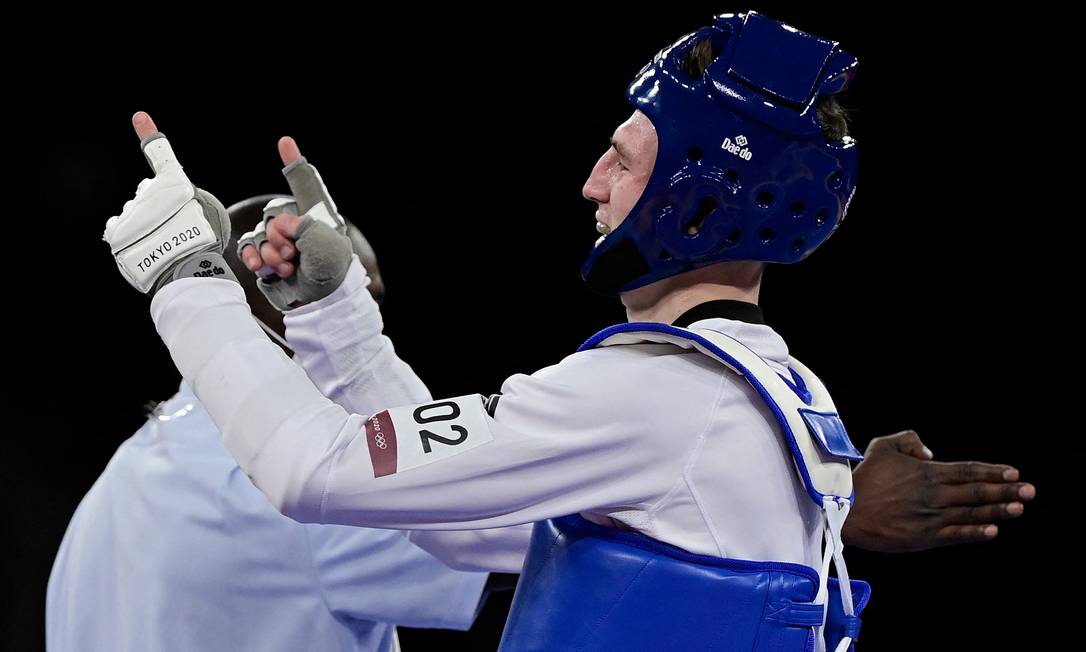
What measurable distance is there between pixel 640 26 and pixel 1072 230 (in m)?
1.53

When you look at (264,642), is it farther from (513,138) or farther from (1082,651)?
(1082,651)

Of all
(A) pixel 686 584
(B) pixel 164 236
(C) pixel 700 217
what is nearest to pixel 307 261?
(B) pixel 164 236

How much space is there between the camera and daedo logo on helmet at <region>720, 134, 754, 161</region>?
1.61m

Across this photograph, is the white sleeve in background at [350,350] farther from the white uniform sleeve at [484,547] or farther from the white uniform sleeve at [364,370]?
the white uniform sleeve at [484,547]

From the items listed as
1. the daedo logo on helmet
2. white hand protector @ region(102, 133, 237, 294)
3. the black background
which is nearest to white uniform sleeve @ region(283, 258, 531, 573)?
white hand protector @ region(102, 133, 237, 294)

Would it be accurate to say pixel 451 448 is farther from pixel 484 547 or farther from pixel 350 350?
pixel 350 350

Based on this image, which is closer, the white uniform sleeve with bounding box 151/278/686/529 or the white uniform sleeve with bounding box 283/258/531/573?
the white uniform sleeve with bounding box 151/278/686/529

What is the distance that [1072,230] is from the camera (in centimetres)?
349

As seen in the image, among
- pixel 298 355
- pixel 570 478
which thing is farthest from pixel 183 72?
pixel 570 478

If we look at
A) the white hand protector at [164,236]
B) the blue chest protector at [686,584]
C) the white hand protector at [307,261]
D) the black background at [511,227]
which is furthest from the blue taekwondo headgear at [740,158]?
the black background at [511,227]

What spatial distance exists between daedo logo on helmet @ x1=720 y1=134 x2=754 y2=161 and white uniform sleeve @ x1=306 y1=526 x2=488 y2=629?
872mm

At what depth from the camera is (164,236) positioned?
160 cm

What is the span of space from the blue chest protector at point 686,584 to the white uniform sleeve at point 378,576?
388 millimetres

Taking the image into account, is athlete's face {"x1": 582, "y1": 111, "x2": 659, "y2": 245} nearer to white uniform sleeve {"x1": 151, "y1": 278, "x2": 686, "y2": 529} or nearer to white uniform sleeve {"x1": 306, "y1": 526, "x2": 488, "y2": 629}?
white uniform sleeve {"x1": 151, "y1": 278, "x2": 686, "y2": 529}
